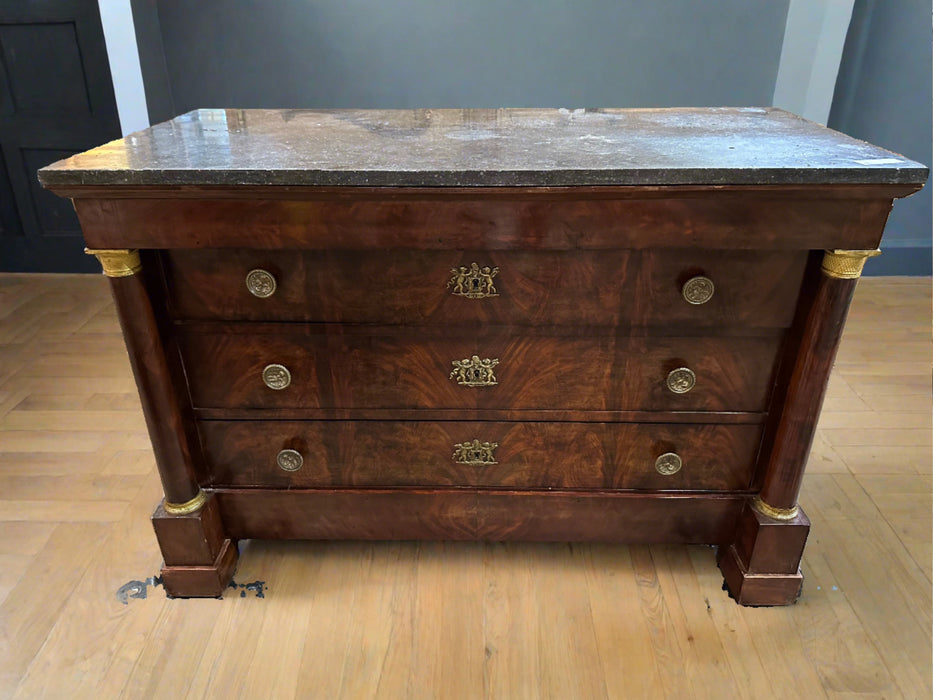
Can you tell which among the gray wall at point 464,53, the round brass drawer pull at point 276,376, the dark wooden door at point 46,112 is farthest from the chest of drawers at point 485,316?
the dark wooden door at point 46,112

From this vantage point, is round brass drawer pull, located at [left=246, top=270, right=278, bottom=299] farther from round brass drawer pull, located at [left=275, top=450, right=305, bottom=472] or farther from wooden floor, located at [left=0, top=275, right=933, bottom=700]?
wooden floor, located at [left=0, top=275, right=933, bottom=700]

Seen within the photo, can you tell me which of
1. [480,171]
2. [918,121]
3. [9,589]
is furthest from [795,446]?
[918,121]

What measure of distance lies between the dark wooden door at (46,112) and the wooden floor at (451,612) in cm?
135

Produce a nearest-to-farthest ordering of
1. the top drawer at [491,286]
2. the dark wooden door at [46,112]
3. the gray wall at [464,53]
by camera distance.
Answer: the top drawer at [491,286]
the gray wall at [464,53]
the dark wooden door at [46,112]

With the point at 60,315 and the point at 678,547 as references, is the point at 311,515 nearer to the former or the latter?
the point at 678,547

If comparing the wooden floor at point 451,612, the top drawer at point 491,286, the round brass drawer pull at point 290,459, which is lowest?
the wooden floor at point 451,612

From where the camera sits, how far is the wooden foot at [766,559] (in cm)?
127

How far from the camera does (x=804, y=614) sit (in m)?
1.32

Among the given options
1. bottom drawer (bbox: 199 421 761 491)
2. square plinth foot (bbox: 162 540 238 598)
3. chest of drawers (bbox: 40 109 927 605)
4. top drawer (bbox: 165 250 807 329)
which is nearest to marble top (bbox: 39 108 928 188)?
chest of drawers (bbox: 40 109 927 605)

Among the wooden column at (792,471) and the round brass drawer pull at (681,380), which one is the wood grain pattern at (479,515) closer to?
the wooden column at (792,471)

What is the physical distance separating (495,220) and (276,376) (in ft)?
1.58

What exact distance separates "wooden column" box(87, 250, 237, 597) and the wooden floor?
2.5 inches

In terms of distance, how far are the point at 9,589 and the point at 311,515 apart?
2.04ft

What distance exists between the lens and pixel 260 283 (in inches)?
44.1
